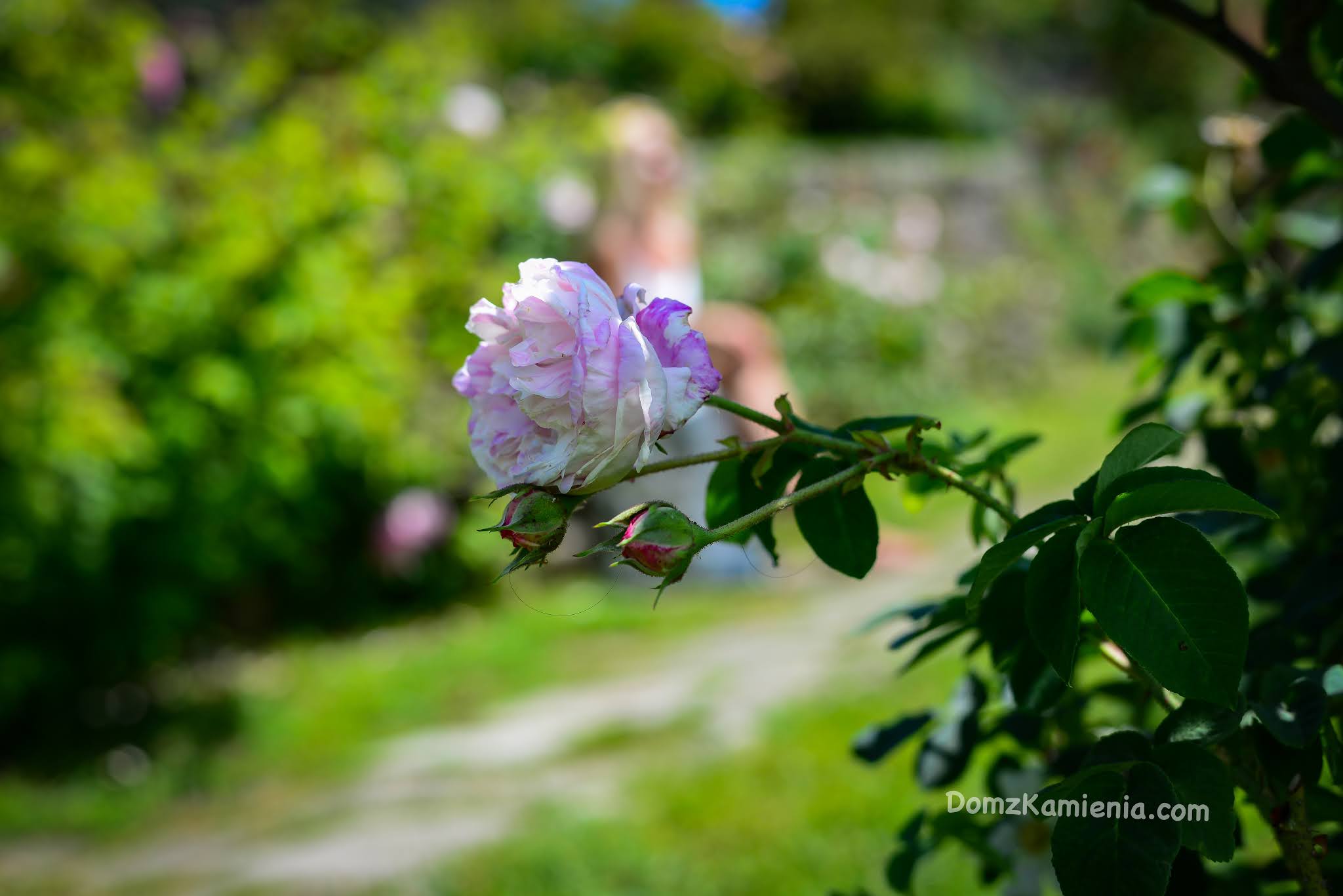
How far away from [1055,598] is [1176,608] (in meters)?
0.07

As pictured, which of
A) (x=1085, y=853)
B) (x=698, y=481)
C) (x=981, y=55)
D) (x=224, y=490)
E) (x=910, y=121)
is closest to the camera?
(x=1085, y=853)

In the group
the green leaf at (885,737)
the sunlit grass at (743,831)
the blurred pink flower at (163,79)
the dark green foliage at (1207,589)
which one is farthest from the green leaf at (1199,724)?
the blurred pink flower at (163,79)

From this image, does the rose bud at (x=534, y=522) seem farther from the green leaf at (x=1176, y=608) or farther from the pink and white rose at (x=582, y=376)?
the green leaf at (x=1176, y=608)

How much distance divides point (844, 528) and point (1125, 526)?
0.17 meters

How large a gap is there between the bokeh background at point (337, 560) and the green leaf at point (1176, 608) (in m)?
0.27

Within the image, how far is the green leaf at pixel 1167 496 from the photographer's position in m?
0.53

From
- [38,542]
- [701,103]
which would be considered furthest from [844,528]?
[701,103]

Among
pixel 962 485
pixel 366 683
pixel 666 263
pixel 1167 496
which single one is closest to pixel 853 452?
pixel 962 485

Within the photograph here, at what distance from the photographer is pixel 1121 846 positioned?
1.87ft

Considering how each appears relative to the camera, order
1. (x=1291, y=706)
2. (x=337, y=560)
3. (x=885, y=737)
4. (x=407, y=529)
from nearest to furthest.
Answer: (x=1291, y=706)
(x=885, y=737)
(x=407, y=529)
(x=337, y=560)

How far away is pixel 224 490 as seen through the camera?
11.8ft

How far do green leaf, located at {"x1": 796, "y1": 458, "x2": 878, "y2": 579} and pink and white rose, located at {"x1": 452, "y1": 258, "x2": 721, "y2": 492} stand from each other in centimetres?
14

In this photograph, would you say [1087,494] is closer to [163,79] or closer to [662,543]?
[662,543]

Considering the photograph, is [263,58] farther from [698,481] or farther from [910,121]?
[910,121]
